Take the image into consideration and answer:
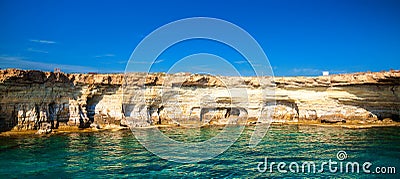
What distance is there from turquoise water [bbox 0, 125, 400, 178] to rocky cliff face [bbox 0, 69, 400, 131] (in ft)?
14.5

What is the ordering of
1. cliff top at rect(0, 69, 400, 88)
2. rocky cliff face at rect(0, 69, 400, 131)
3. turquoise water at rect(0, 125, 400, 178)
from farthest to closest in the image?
rocky cliff face at rect(0, 69, 400, 131) → cliff top at rect(0, 69, 400, 88) → turquoise water at rect(0, 125, 400, 178)

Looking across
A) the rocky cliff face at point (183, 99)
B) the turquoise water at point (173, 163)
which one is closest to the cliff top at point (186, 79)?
the rocky cliff face at point (183, 99)

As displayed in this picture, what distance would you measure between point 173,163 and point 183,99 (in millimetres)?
21437

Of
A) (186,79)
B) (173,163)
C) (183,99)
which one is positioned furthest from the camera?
(183,99)

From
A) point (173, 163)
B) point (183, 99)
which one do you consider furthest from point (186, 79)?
point (173, 163)

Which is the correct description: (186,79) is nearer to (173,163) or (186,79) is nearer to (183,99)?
(183,99)

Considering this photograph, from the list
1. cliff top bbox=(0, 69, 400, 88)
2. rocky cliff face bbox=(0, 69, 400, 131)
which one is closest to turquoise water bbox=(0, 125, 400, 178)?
rocky cliff face bbox=(0, 69, 400, 131)

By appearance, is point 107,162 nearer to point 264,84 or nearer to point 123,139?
point 123,139

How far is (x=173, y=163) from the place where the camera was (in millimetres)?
19141

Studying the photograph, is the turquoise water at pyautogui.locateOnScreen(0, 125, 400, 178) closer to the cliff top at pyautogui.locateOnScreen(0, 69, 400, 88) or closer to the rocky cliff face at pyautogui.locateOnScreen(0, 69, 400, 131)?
the rocky cliff face at pyautogui.locateOnScreen(0, 69, 400, 131)

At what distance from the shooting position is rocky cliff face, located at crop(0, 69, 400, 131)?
31.5 meters

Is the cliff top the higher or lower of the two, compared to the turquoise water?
higher

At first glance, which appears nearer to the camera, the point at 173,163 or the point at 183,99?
the point at 173,163

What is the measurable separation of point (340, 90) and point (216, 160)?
74.3ft
